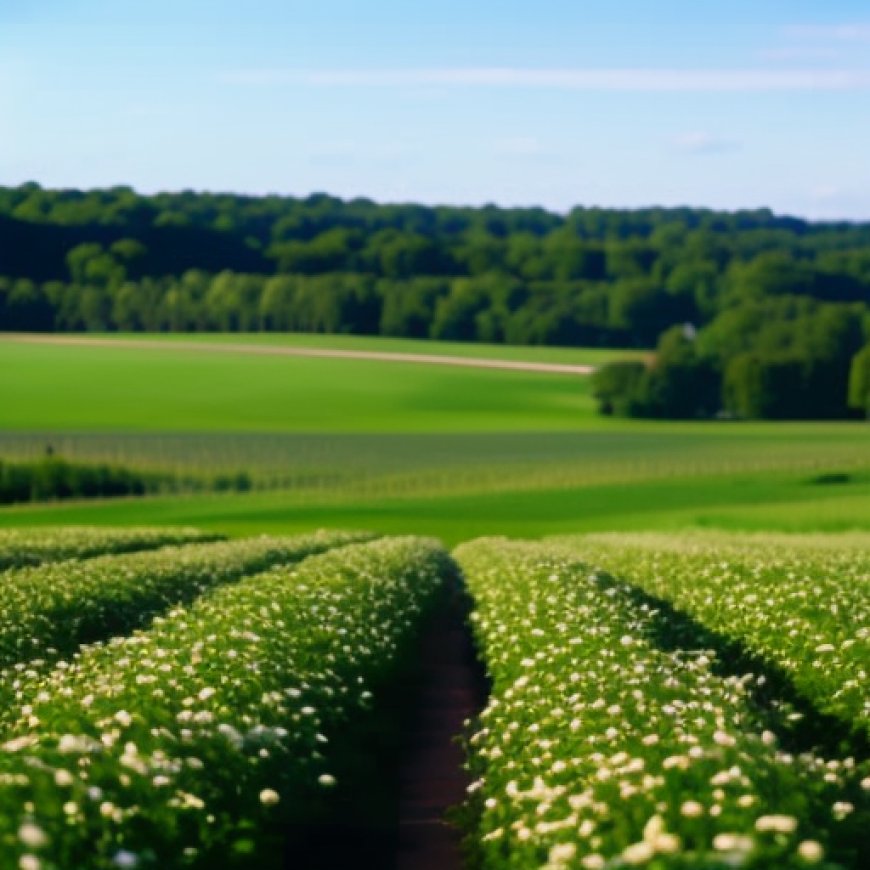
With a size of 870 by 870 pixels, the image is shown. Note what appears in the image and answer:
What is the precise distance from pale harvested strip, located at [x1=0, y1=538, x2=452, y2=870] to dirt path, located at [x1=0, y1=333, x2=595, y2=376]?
12799cm

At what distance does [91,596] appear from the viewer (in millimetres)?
22906

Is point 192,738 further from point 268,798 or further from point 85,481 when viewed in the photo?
point 85,481

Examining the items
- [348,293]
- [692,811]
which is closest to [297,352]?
[348,293]

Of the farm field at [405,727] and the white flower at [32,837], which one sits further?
the farm field at [405,727]

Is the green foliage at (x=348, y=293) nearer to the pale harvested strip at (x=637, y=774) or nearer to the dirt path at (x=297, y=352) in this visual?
the dirt path at (x=297, y=352)

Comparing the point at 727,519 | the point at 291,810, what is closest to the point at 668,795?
the point at 291,810

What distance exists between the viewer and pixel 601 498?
261 ft

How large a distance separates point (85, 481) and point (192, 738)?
75.9 m

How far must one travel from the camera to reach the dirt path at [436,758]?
1379 cm

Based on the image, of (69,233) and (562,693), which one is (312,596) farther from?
(69,233)

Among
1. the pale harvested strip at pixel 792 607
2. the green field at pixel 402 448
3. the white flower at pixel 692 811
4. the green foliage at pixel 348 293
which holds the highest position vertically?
the green foliage at pixel 348 293

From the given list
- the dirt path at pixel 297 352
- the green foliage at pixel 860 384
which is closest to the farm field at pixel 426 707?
the green foliage at pixel 860 384

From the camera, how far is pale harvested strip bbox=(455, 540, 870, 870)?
865 cm

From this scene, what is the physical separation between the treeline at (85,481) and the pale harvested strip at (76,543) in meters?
29.0
